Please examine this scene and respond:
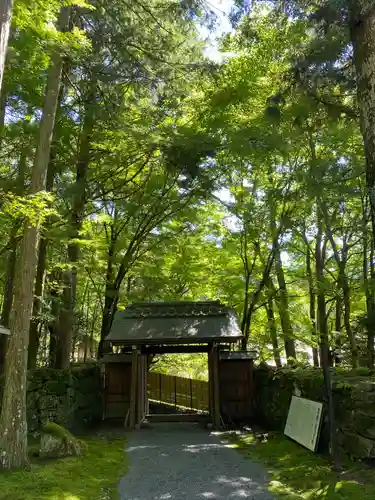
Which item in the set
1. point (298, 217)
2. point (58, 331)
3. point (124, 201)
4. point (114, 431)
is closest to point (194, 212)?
point (124, 201)

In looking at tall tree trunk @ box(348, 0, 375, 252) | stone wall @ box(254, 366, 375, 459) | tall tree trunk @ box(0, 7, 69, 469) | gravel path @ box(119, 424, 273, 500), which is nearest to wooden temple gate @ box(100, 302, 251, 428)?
stone wall @ box(254, 366, 375, 459)

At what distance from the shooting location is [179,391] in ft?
50.1

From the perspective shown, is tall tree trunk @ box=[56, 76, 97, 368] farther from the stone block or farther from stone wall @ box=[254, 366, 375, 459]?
the stone block

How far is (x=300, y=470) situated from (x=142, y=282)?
9544 millimetres

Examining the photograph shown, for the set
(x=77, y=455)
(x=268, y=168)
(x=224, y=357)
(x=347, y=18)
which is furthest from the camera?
(x=268, y=168)

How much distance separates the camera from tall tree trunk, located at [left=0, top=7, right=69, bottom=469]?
557 centimetres

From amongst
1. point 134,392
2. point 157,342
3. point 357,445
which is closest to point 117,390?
point 134,392

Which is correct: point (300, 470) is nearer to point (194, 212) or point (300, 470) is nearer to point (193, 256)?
point (194, 212)

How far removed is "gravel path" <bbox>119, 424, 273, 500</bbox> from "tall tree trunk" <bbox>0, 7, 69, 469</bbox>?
1.56 meters

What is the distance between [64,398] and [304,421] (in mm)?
5465

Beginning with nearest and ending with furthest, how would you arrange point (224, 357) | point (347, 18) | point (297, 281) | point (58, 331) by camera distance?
1. point (347, 18)
2. point (58, 331)
3. point (224, 357)
4. point (297, 281)

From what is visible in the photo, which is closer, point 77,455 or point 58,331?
point 77,455

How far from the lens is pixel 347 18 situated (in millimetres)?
5473

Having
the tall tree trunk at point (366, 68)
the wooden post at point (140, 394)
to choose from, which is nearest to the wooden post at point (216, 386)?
the wooden post at point (140, 394)
